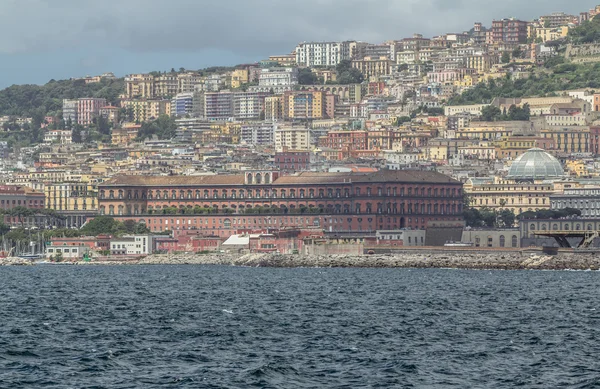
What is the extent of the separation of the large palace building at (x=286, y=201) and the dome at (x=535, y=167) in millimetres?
23085

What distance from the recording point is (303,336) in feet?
166

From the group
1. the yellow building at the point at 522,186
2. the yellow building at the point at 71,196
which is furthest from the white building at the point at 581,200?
the yellow building at the point at 71,196

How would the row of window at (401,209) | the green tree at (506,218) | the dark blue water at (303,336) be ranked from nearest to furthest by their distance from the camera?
the dark blue water at (303,336) < the row of window at (401,209) < the green tree at (506,218)

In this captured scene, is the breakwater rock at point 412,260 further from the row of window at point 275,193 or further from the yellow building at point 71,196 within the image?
the yellow building at point 71,196

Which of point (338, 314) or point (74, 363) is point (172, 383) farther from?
point (338, 314)

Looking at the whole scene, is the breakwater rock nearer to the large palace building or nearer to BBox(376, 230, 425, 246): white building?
BBox(376, 230, 425, 246): white building

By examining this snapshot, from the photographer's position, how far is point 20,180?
200 meters

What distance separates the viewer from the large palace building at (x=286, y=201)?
486 feet

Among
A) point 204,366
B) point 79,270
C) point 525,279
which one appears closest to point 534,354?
point 204,366

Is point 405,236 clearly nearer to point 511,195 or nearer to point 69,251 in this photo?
point 69,251

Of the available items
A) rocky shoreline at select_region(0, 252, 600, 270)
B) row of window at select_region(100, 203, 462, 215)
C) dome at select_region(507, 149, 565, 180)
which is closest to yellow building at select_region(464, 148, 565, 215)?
dome at select_region(507, 149, 565, 180)

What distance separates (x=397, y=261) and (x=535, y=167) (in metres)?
61.0

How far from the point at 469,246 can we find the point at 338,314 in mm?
66300

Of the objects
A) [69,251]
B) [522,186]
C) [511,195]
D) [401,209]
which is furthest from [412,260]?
[511,195]
